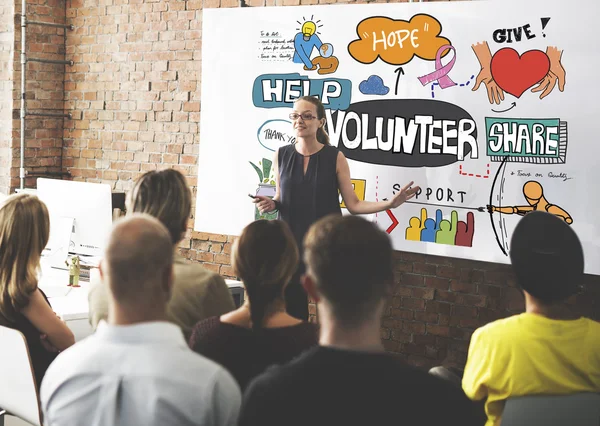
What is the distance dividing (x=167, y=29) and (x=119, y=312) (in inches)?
174

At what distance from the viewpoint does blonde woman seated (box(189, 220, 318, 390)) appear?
82.0 inches

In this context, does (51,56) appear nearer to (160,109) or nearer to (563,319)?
(160,109)

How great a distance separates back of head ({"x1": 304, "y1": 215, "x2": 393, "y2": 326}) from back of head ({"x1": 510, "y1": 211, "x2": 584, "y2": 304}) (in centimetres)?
77

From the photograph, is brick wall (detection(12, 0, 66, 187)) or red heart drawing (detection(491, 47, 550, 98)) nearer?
red heart drawing (detection(491, 47, 550, 98))

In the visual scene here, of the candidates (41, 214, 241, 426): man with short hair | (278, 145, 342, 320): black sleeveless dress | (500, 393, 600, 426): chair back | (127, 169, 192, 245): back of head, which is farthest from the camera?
(278, 145, 342, 320): black sleeveless dress

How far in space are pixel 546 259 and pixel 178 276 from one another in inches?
43.2

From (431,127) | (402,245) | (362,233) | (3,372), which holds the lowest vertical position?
(3,372)

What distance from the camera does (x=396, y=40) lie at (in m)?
4.39

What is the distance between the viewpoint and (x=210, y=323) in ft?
7.08

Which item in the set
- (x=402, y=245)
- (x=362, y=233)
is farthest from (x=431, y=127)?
(x=362, y=233)

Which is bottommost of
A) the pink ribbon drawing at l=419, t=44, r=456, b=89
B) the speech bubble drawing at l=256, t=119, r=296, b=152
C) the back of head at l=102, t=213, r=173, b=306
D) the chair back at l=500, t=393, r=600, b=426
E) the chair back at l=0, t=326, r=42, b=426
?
the chair back at l=0, t=326, r=42, b=426

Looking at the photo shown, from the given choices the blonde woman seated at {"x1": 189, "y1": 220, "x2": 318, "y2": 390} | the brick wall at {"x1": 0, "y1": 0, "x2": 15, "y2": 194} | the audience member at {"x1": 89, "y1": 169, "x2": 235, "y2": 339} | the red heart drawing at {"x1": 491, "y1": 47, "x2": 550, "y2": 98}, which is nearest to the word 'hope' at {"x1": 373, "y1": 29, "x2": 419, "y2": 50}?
the red heart drawing at {"x1": 491, "y1": 47, "x2": 550, "y2": 98}

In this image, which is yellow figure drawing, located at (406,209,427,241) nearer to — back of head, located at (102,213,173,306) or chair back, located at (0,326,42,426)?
chair back, located at (0,326,42,426)

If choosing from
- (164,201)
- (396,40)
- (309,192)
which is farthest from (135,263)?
(396,40)
